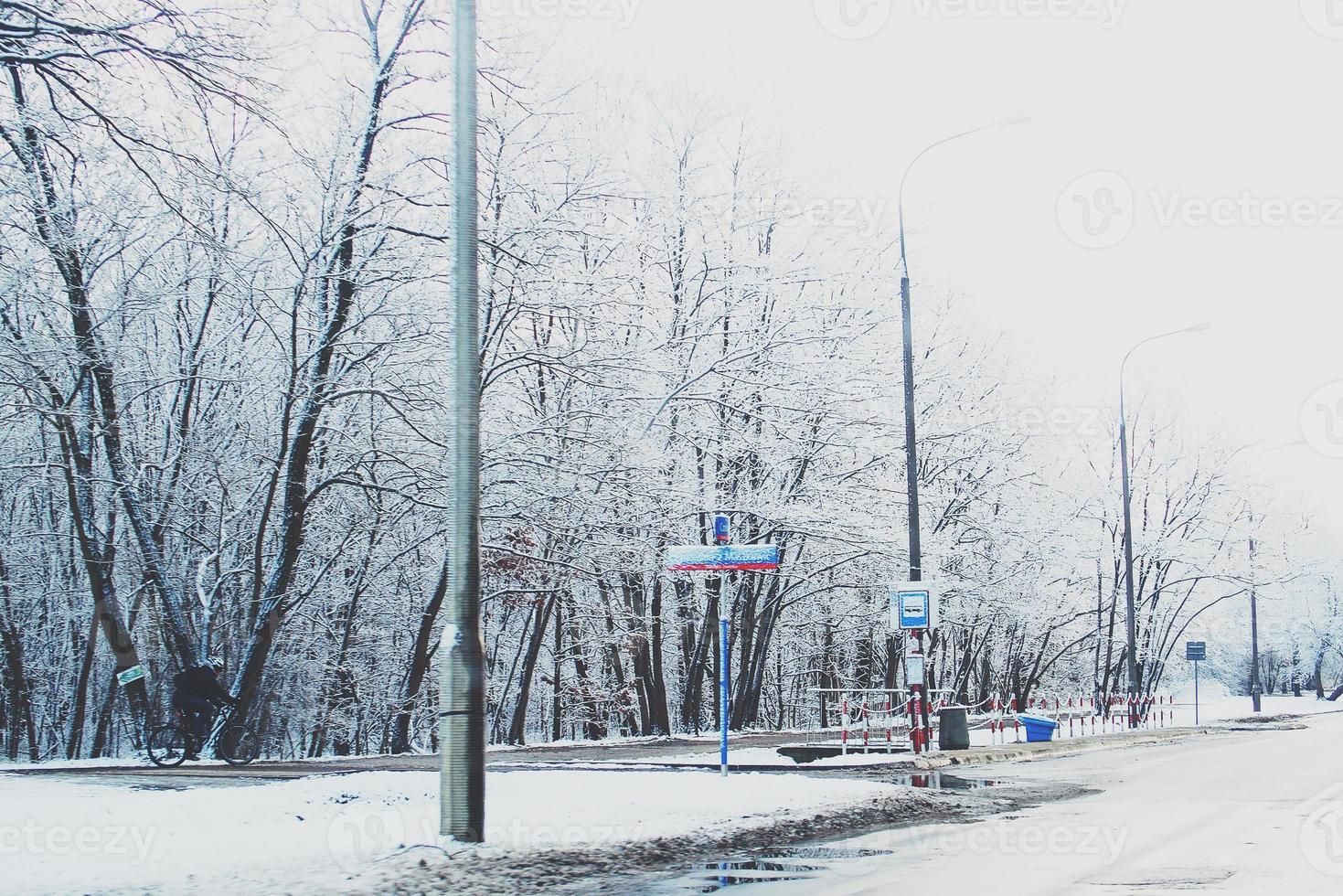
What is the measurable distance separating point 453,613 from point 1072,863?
508cm

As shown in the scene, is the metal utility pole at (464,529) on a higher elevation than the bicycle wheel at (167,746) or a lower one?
higher

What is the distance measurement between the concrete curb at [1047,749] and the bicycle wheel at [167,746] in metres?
11.4

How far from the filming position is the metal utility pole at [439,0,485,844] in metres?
10.0

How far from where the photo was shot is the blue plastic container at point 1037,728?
1180 inches

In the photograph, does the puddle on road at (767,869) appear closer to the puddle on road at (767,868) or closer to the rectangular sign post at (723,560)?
the puddle on road at (767,868)

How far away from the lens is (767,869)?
10.2m

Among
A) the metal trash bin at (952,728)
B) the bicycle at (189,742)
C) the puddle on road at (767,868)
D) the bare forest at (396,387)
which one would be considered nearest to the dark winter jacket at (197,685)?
the bicycle at (189,742)

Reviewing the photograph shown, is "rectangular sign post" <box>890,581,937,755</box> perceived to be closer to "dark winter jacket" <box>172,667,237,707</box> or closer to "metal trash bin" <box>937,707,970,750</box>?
"metal trash bin" <box>937,707,970,750</box>

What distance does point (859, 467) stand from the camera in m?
31.5

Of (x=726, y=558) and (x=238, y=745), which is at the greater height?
(x=726, y=558)

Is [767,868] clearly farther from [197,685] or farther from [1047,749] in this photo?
[1047,749]

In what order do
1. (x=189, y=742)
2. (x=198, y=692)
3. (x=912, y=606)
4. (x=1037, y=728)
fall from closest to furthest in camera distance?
(x=198, y=692), (x=189, y=742), (x=912, y=606), (x=1037, y=728)

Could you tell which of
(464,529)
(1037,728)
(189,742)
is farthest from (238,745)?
(1037,728)

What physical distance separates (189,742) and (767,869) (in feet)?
45.5
